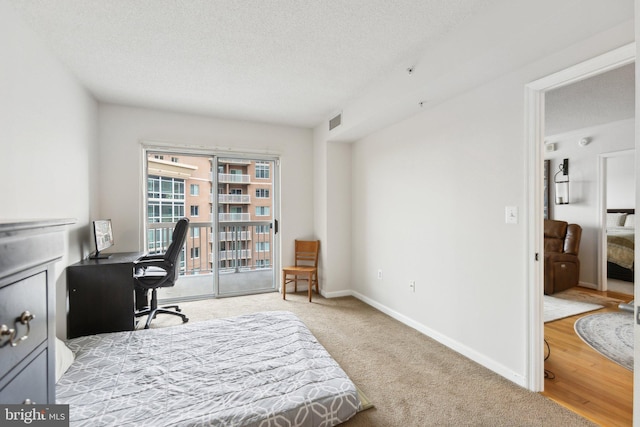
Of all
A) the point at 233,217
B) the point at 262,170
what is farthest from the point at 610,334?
the point at 233,217

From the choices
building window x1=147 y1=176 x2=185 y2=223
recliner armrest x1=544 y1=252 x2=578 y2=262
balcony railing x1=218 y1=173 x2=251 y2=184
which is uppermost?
balcony railing x1=218 y1=173 x2=251 y2=184

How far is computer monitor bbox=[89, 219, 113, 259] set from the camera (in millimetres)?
2818

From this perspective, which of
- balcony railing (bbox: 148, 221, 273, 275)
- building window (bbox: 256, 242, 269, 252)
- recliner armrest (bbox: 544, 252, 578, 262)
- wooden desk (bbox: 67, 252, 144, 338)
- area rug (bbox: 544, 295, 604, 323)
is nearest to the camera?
wooden desk (bbox: 67, 252, 144, 338)

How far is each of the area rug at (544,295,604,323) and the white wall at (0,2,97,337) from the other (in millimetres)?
4761

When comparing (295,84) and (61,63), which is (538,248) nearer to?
(295,84)

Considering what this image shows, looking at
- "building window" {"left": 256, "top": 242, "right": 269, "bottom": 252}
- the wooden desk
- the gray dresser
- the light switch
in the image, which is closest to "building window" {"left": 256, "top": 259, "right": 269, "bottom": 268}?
"building window" {"left": 256, "top": 242, "right": 269, "bottom": 252}

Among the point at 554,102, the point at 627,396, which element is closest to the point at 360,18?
the point at 554,102

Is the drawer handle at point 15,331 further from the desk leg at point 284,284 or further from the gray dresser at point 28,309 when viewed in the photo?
the desk leg at point 284,284

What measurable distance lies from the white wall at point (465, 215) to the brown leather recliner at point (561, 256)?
247 centimetres

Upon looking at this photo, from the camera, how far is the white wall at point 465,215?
6.71ft

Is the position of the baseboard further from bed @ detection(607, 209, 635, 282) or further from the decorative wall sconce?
bed @ detection(607, 209, 635, 282)

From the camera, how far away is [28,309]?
72cm

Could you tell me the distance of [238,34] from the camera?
216 cm

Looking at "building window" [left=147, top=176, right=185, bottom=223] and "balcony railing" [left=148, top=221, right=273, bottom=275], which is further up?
"building window" [left=147, top=176, right=185, bottom=223]
